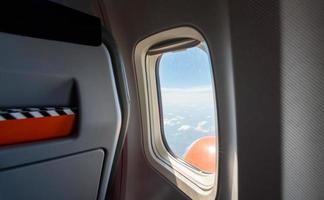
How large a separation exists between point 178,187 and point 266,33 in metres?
1.23

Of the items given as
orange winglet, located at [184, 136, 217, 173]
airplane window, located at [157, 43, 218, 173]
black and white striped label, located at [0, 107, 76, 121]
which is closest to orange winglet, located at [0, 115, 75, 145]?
black and white striped label, located at [0, 107, 76, 121]

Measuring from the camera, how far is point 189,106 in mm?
1875

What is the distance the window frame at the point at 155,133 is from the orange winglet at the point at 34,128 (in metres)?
0.81

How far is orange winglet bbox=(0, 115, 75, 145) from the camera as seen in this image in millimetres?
1024

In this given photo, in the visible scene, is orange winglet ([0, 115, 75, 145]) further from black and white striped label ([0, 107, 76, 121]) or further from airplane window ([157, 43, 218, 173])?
airplane window ([157, 43, 218, 173])

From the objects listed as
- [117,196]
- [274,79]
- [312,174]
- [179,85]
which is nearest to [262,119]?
[274,79]

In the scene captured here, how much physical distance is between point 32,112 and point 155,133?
1263 mm

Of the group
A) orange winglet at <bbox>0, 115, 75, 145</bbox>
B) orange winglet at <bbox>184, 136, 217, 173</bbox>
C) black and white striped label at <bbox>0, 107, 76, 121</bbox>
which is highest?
black and white striped label at <bbox>0, 107, 76, 121</bbox>

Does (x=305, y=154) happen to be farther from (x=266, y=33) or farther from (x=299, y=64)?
(x=266, y=33)

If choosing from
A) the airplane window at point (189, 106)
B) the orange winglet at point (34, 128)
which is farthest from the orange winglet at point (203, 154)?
the orange winglet at point (34, 128)

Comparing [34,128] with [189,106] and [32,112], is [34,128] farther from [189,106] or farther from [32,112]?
[189,106]

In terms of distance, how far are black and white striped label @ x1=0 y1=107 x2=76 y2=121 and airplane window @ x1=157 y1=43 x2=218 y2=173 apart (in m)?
0.74

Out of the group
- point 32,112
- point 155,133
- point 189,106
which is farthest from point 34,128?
point 155,133

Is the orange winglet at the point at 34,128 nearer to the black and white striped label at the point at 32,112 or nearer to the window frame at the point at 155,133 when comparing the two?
the black and white striped label at the point at 32,112
